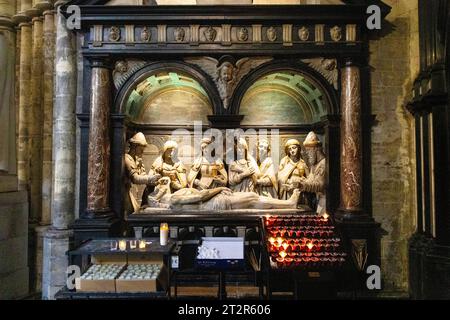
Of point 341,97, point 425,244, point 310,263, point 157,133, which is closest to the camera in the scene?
point 310,263

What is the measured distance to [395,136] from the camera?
7.54 meters

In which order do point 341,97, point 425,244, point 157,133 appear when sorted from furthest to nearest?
point 157,133
point 341,97
point 425,244

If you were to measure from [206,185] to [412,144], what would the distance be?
4.32 metres

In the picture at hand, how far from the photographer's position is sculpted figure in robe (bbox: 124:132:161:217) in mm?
7703

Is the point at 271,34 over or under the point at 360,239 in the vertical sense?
over

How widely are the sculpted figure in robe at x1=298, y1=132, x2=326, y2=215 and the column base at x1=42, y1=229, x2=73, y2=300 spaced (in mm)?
4957

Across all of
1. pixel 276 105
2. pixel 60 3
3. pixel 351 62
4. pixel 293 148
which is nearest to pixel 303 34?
pixel 351 62

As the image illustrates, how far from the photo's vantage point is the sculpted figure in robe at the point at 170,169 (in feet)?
26.8

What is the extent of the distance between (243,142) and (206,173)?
107cm

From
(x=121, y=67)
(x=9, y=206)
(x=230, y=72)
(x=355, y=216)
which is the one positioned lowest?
(x=355, y=216)

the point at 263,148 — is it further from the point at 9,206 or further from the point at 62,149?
the point at 9,206

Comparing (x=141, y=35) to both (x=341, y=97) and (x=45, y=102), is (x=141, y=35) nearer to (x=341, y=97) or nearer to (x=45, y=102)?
(x=45, y=102)

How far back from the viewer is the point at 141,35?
7.27 meters

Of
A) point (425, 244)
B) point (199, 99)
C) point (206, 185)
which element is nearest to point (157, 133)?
point (199, 99)
